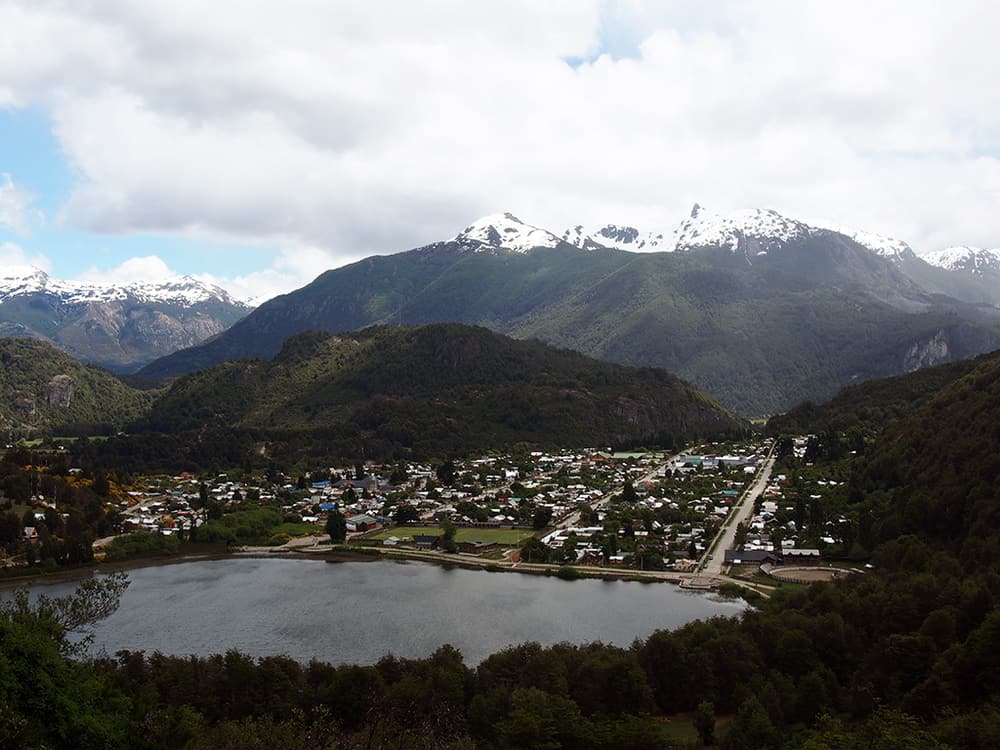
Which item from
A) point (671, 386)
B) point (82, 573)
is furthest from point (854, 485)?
point (671, 386)

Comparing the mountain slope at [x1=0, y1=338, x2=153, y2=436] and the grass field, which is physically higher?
the mountain slope at [x1=0, y1=338, x2=153, y2=436]

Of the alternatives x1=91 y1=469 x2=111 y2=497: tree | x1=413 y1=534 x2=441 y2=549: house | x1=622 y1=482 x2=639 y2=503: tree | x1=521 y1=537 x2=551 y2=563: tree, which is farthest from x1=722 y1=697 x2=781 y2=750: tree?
x1=91 y1=469 x2=111 y2=497: tree

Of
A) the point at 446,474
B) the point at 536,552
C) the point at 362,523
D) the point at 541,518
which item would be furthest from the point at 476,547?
the point at 446,474

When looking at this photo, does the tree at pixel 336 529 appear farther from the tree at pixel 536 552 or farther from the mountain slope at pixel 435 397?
the mountain slope at pixel 435 397

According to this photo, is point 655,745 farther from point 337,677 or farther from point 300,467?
point 300,467

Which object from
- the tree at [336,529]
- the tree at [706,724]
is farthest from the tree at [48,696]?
the tree at [336,529]

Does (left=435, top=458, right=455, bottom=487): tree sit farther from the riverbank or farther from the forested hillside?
the forested hillside
